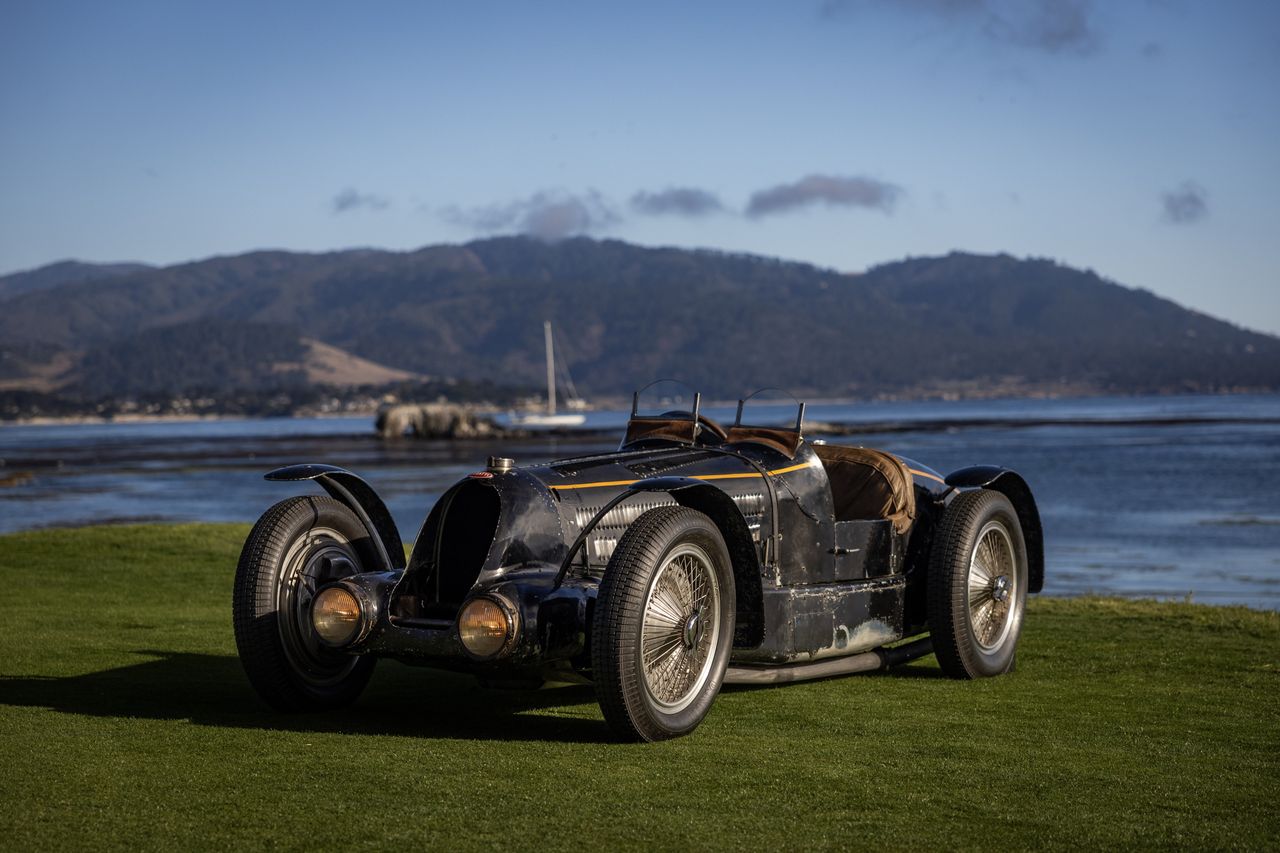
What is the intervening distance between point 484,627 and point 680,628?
1048 millimetres

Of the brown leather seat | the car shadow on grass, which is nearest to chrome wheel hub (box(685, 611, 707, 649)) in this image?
the car shadow on grass

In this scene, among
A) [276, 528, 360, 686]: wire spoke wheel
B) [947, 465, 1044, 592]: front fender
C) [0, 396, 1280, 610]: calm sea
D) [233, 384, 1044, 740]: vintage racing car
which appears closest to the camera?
[233, 384, 1044, 740]: vintage racing car

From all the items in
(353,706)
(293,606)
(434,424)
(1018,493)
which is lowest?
(434,424)

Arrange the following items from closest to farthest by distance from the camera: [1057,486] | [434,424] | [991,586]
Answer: [991,586], [1057,486], [434,424]

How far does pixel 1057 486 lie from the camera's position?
53594 millimetres

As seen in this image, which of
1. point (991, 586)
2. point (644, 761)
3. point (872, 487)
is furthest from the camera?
point (991, 586)

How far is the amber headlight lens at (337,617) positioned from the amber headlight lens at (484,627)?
68cm

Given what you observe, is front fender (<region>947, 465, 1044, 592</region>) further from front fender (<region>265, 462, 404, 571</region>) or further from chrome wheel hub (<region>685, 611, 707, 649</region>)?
front fender (<region>265, 462, 404, 571</region>)

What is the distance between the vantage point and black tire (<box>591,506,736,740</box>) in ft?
22.2

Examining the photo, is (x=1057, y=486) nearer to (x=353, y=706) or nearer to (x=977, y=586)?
(x=977, y=586)

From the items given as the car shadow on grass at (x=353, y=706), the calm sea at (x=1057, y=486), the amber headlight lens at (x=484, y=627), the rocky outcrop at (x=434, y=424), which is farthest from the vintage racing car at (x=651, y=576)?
the rocky outcrop at (x=434, y=424)

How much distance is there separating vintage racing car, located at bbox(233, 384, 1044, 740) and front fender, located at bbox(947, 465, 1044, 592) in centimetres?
8

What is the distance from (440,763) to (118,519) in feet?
108

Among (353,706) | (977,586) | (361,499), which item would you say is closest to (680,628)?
(353,706)
